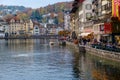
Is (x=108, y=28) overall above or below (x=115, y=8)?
below

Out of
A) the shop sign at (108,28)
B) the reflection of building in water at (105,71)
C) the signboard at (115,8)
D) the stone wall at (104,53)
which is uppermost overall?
the signboard at (115,8)

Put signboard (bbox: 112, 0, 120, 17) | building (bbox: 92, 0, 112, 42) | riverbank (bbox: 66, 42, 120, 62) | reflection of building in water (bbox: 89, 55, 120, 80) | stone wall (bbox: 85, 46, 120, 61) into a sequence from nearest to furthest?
1. reflection of building in water (bbox: 89, 55, 120, 80)
2. stone wall (bbox: 85, 46, 120, 61)
3. riverbank (bbox: 66, 42, 120, 62)
4. signboard (bbox: 112, 0, 120, 17)
5. building (bbox: 92, 0, 112, 42)

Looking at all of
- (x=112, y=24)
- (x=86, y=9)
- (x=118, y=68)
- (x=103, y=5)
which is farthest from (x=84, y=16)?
(x=118, y=68)

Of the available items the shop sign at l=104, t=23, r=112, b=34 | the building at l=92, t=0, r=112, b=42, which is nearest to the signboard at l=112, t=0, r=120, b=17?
the building at l=92, t=0, r=112, b=42

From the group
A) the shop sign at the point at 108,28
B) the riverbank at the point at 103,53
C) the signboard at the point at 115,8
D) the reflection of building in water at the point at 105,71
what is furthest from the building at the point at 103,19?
the reflection of building in water at the point at 105,71

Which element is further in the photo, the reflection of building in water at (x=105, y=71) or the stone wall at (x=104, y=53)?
the stone wall at (x=104, y=53)

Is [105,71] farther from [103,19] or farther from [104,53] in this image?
[103,19]

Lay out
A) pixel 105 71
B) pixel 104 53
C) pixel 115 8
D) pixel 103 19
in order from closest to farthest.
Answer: pixel 105 71
pixel 104 53
pixel 115 8
pixel 103 19

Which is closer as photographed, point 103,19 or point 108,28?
point 108,28

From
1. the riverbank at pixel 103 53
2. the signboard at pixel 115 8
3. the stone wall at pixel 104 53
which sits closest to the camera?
the stone wall at pixel 104 53

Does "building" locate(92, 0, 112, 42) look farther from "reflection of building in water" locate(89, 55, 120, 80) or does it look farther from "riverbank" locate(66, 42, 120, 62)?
"reflection of building in water" locate(89, 55, 120, 80)

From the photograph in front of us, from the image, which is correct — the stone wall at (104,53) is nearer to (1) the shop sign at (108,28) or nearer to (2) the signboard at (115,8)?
(1) the shop sign at (108,28)

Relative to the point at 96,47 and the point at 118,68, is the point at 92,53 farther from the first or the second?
the point at 118,68

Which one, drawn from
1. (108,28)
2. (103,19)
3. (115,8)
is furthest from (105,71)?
(103,19)
